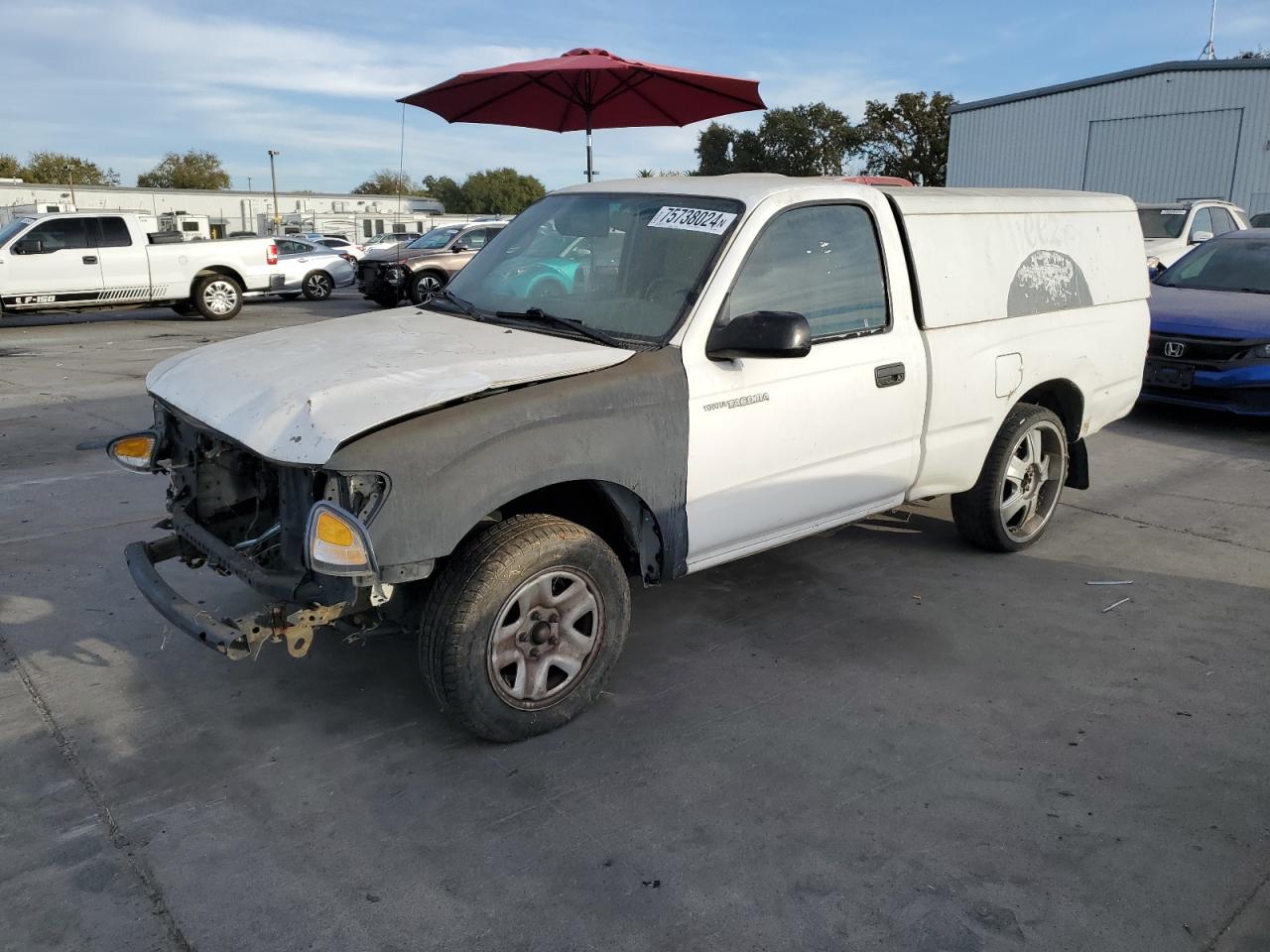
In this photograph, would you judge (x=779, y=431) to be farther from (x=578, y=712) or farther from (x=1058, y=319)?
(x=1058, y=319)

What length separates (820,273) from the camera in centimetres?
413

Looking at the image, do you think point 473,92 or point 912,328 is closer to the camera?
point 912,328

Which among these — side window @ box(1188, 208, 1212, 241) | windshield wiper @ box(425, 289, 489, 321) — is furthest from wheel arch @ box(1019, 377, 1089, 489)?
side window @ box(1188, 208, 1212, 241)

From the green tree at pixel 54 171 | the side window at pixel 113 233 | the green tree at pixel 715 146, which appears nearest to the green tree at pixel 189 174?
the green tree at pixel 54 171

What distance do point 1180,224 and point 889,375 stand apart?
12.1 metres

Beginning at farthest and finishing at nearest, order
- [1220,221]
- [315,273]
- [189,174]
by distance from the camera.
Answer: [189,174]
[315,273]
[1220,221]

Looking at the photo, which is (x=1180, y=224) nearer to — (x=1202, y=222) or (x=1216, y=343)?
(x=1202, y=222)

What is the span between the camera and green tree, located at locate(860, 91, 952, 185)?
4719 cm

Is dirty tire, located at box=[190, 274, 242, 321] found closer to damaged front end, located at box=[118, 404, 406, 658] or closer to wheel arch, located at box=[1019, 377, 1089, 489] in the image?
damaged front end, located at box=[118, 404, 406, 658]

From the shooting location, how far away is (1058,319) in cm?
512

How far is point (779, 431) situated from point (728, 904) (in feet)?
6.02

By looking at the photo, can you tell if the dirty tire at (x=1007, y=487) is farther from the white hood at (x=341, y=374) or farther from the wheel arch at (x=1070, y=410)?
the white hood at (x=341, y=374)

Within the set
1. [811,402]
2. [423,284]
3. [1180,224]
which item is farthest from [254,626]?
[423,284]

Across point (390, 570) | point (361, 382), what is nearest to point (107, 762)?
point (390, 570)
